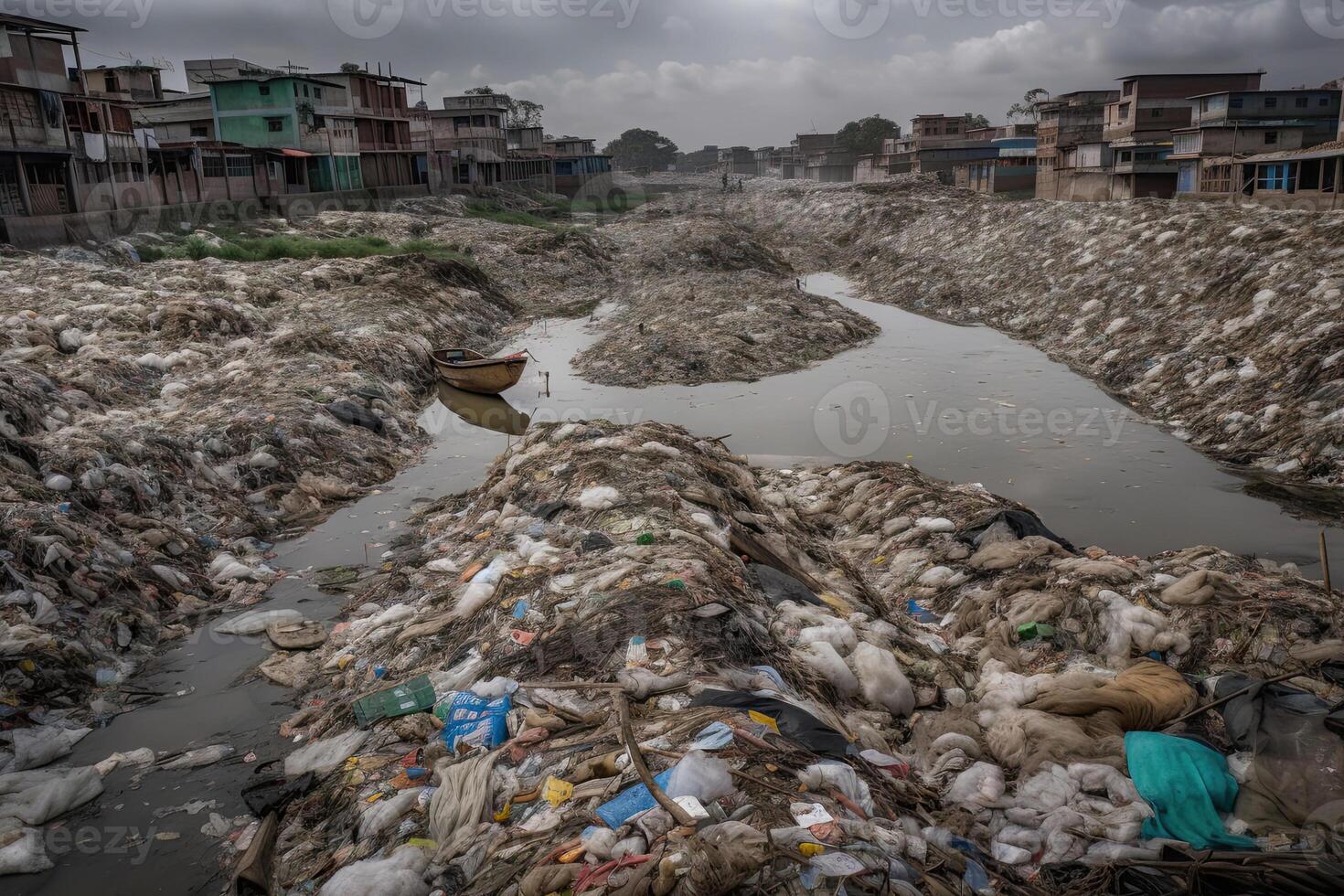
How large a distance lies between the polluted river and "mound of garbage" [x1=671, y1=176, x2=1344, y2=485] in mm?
733

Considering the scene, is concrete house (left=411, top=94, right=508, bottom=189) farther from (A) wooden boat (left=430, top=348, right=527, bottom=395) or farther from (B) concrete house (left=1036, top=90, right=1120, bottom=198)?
(A) wooden boat (left=430, top=348, right=527, bottom=395)

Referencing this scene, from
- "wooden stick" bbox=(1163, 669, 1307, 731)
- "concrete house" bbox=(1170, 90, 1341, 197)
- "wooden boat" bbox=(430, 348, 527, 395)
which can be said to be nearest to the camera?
"wooden stick" bbox=(1163, 669, 1307, 731)

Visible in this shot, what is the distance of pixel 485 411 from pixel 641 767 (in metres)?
11.5

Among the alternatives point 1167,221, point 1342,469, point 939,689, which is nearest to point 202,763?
point 939,689

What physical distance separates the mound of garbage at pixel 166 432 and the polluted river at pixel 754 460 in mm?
461

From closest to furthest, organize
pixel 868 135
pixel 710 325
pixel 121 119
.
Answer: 1. pixel 710 325
2. pixel 121 119
3. pixel 868 135

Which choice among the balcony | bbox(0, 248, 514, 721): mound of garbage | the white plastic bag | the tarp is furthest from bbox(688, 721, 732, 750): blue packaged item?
the balcony

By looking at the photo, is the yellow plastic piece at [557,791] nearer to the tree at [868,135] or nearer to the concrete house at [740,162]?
the tree at [868,135]

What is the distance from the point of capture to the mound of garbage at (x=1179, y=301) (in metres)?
10.3

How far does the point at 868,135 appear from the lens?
75.9 metres

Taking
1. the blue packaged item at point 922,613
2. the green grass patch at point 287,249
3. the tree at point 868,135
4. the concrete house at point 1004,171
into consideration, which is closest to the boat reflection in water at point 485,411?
the blue packaged item at point 922,613

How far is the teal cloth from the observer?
3.67m

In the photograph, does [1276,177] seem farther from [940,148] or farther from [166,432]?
[940,148]

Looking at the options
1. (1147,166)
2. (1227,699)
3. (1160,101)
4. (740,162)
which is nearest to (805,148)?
(740,162)
